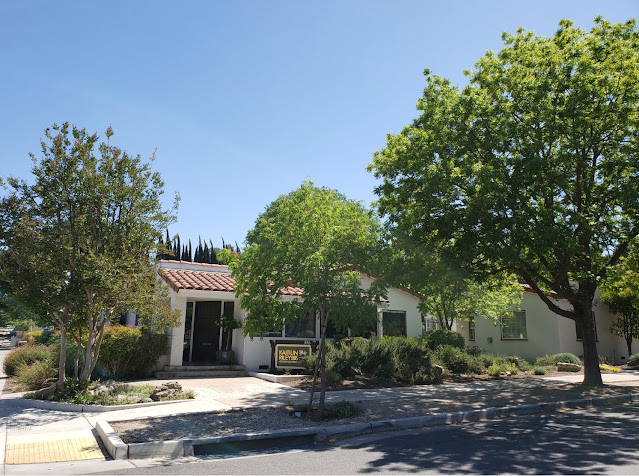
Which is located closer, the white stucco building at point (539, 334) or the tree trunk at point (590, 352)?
the tree trunk at point (590, 352)

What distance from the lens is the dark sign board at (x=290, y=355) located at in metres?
15.3

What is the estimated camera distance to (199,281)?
16594 millimetres

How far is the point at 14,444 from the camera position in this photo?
7.12 metres

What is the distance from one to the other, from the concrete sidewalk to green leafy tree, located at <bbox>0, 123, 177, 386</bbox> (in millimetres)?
2238

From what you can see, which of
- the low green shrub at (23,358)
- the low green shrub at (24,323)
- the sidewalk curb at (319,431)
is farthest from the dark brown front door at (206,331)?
the low green shrub at (24,323)

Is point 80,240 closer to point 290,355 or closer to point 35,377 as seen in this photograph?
point 35,377

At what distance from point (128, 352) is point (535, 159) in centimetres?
1268

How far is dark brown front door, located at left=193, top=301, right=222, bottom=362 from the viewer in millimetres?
17219

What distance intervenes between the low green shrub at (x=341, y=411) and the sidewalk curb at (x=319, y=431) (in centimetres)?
73

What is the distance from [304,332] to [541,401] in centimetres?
907

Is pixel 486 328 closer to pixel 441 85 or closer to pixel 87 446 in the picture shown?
pixel 441 85

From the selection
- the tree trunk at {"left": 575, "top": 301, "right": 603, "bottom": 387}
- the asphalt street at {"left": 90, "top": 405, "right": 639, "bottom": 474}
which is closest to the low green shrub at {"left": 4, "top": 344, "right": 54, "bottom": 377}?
the asphalt street at {"left": 90, "top": 405, "right": 639, "bottom": 474}

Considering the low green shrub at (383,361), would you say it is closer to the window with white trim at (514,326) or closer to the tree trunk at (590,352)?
the tree trunk at (590,352)

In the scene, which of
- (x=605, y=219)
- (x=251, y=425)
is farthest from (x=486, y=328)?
(x=251, y=425)
